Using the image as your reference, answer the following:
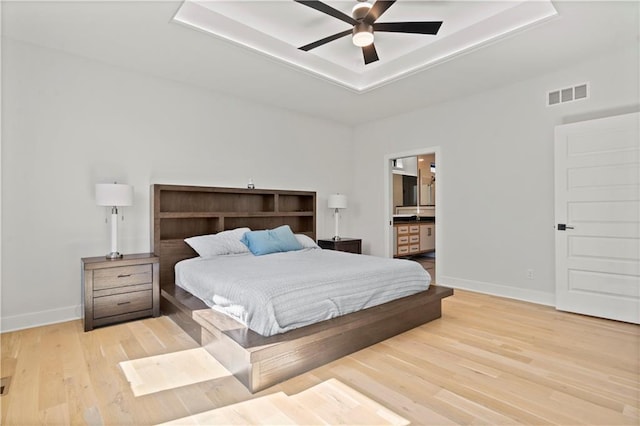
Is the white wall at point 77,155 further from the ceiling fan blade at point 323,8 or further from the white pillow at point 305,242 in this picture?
the ceiling fan blade at point 323,8

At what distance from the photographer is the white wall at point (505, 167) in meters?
3.61

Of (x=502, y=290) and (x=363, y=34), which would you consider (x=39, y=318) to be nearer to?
(x=363, y=34)

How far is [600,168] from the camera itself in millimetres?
3393

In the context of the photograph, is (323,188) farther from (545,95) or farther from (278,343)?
(278,343)

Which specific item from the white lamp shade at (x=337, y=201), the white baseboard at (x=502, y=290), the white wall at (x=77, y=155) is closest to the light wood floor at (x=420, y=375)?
the white wall at (x=77, y=155)

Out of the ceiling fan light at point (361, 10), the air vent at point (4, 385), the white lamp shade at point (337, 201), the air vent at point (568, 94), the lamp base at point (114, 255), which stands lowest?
the air vent at point (4, 385)

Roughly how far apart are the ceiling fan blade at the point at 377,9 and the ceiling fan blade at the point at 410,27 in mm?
86

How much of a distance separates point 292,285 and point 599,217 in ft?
10.7

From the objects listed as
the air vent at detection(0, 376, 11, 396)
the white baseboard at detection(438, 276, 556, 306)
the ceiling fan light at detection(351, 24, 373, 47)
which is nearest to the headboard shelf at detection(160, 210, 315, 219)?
the air vent at detection(0, 376, 11, 396)

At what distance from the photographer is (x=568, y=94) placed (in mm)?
3756

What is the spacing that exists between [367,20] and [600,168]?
2.80m

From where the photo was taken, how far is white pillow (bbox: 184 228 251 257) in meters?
3.75

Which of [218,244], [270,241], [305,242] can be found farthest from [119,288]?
[305,242]

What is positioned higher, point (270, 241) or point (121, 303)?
point (270, 241)
